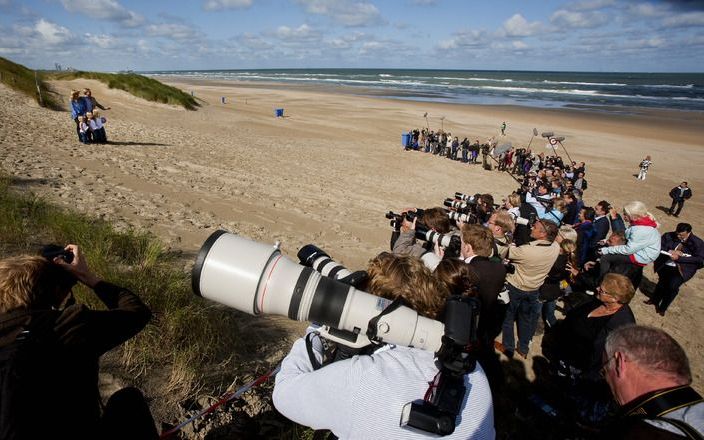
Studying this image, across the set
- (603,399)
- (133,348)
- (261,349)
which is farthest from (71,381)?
(603,399)

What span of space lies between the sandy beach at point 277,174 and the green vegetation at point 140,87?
0.85m

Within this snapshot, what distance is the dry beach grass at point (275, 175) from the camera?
689 cm

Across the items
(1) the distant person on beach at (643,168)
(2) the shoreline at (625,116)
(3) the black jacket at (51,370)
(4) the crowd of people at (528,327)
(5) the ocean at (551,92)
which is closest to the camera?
(3) the black jacket at (51,370)


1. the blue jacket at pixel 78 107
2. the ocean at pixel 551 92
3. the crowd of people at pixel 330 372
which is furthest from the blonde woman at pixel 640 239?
the ocean at pixel 551 92

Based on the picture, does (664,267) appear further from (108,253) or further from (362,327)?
(108,253)

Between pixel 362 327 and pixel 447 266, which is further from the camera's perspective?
pixel 447 266

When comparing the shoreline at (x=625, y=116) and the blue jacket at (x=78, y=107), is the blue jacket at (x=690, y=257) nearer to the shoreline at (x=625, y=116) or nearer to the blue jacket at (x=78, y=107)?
the blue jacket at (x=78, y=107)

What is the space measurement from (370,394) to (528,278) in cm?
351

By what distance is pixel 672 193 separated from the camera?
11.6 m

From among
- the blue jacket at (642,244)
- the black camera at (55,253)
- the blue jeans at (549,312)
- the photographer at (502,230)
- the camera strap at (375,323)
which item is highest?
the black camera at (55,253)

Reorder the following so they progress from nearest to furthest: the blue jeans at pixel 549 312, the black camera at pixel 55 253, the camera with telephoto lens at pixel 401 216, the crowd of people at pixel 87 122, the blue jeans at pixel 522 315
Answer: the black camera at pixel 55 253 → the camera with telephoto lens at pixel 401 216 → the blue jeans at pixel 522 315 → the blue jeans at pixel 549 312 → the crowd of people at pixel 87 122

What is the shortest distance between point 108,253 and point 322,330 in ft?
11.9

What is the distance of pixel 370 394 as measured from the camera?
1408 millimetres

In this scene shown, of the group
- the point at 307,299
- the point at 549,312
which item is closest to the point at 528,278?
the point at 549,312
